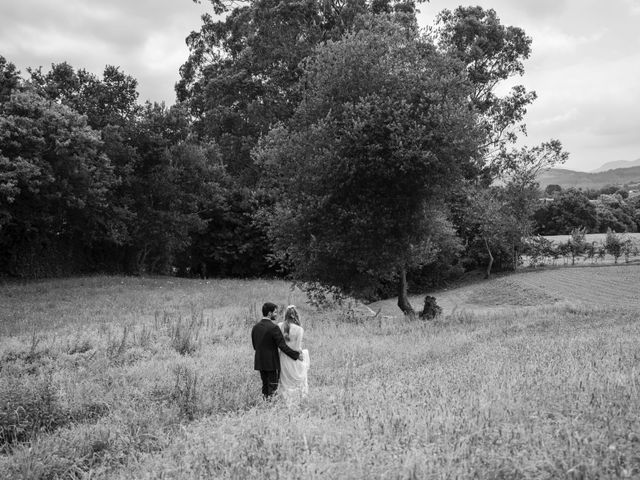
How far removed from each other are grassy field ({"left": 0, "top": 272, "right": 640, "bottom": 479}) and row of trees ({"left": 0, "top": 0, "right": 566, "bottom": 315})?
15.4ft

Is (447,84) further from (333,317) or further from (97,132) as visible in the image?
(97,132)

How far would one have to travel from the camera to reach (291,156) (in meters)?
20.7

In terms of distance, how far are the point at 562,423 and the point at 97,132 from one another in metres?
31.3

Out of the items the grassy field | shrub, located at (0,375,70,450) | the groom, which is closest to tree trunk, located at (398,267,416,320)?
the grassy field

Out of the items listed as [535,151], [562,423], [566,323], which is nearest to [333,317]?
[566,323]

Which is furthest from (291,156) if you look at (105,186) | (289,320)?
(105,186)

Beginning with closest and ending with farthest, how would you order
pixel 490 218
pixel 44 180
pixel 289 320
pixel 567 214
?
1. pixel 289 320
2. pixel 44 180
3. pixel 490 218
4. pixel 567 214

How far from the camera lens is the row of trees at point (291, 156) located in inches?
766

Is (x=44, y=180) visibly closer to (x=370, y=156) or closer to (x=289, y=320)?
(x=370, y=156)

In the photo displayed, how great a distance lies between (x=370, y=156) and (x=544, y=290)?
21245 millimetres

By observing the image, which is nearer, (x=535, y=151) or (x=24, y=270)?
(x=24, y=270)

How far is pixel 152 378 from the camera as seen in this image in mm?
10398

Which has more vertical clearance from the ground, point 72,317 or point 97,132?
point 97,132

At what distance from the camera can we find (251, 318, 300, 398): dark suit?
362 inches
